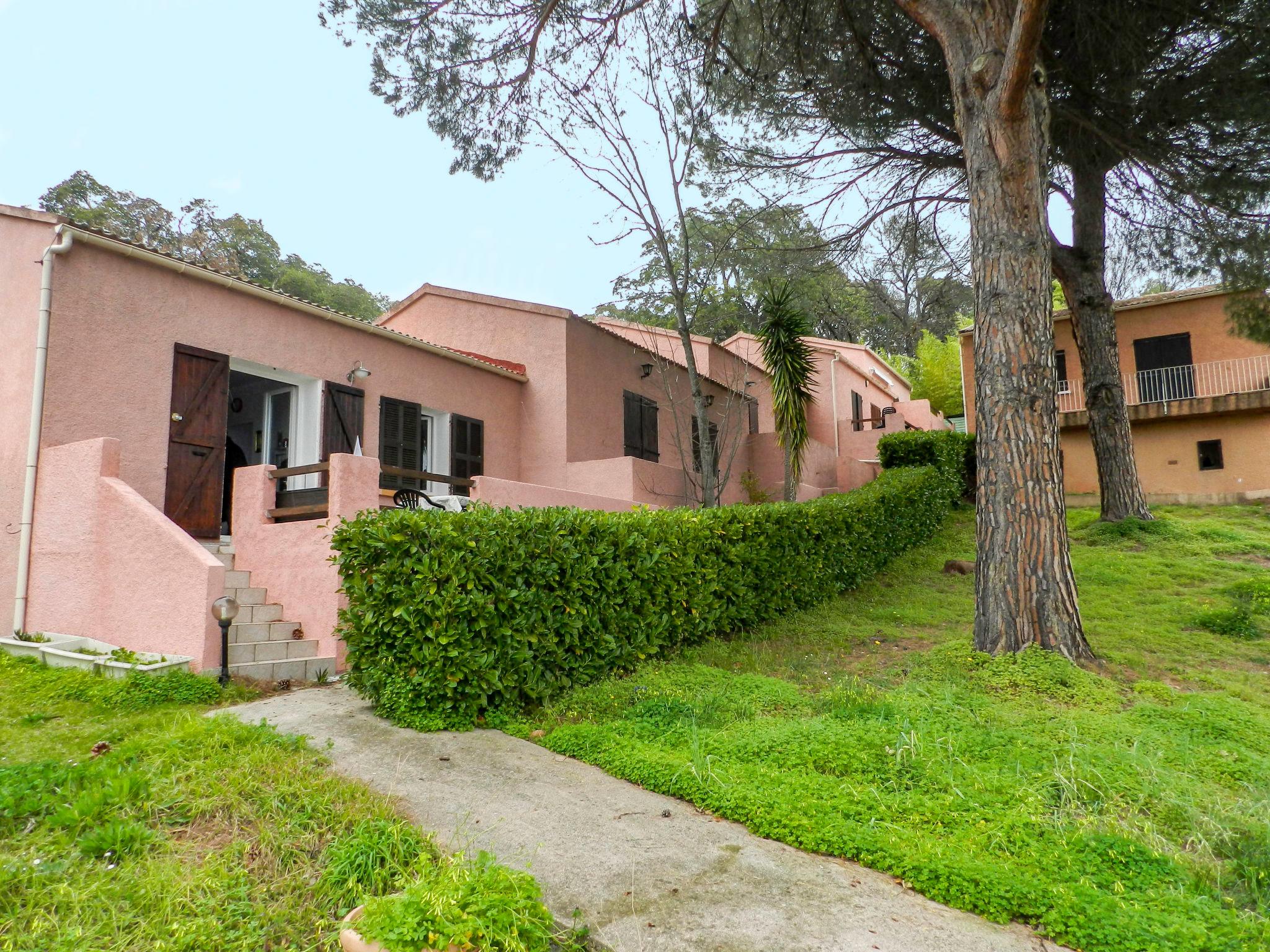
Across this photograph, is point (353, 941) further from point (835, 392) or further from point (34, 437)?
point (835, 392)

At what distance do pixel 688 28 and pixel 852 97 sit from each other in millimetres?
2559

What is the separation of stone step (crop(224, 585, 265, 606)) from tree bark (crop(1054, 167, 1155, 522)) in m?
12.9

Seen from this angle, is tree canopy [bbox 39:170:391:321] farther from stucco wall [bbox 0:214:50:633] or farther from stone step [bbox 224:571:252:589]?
stone step [bbox 224:571:252:589]

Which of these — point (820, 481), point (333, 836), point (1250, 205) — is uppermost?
point (1250, 205)

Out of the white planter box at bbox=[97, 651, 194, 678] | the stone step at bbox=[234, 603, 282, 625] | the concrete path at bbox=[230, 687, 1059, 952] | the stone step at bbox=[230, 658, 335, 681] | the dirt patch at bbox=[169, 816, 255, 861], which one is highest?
the stone step at bbox=[234, 603, 282, 625]

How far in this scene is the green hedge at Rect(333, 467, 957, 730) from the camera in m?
5.25

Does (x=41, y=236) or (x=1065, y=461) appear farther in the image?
(x=1065, y=461)

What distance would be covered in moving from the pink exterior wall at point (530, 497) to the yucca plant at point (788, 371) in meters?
3.20

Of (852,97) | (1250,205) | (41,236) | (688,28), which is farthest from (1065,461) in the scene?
(41,236)

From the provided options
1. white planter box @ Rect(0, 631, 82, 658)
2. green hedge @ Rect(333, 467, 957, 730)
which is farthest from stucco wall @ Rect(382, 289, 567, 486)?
white planter box @ Rect(0, 631, 82, 658)

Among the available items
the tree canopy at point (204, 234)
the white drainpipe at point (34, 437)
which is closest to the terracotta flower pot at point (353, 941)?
the white drainpipe at point (34, 437)

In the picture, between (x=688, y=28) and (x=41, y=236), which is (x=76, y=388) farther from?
(x=688, y=28)

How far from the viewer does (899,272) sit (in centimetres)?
1583

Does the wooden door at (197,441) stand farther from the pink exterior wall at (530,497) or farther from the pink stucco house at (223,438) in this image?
the pink exterior wall at (530,497)
